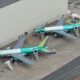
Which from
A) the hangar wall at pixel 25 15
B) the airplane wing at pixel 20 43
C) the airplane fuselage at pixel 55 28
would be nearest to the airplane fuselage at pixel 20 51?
the airplane wing at pixel 20 43

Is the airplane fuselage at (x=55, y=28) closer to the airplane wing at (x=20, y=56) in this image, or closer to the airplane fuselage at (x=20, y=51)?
the airplane wing at (x=20, y=56)

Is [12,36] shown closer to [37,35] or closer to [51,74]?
[37,35]

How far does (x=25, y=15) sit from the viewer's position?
76.8 meters

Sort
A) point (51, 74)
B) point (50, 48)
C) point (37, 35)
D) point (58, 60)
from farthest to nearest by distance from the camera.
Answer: point (37, 35) < point (50, 48) < point (58, 60) < point (51, 74)

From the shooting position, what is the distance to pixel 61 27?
253ft

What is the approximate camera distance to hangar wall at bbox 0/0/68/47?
240 feet

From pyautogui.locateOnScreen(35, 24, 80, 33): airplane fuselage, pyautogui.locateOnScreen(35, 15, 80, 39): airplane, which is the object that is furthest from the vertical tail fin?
pyautogui.locateOnScreen(35, 24, 80, 33): airplane fuselage

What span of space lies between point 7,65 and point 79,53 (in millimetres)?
14829

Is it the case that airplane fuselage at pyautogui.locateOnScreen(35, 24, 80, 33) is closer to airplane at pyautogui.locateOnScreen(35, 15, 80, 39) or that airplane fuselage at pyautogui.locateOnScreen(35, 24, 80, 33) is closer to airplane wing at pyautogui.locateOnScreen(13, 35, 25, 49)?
airplane at pyautogui.locateOnScreen(35, 15, 80, 39)

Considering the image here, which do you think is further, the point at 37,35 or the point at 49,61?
the point at 37,35

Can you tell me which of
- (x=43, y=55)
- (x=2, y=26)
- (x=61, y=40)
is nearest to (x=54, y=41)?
(x=61, y=40)

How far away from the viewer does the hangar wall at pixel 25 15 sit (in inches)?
2881

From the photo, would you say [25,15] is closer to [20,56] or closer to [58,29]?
[58,29]

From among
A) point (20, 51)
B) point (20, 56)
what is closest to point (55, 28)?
point (20, 51)
